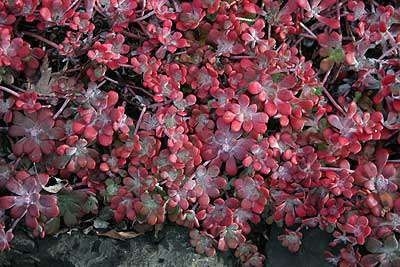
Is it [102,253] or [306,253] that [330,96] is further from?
[102,253]

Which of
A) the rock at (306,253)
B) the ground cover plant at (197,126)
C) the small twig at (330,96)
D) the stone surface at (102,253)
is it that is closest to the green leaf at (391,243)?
the ground cover plant at (197,126)

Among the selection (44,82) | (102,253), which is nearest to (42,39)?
(44,82)

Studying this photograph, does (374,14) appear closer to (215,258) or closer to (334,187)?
(334,187)

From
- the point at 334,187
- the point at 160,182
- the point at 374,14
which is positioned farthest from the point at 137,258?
the point at 374,14

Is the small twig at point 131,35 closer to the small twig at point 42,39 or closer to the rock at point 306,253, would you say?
the small twig at point 42,39

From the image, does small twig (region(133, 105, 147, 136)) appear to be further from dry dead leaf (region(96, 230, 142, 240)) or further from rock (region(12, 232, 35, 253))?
rock (region(12, 232, 35, 253))
